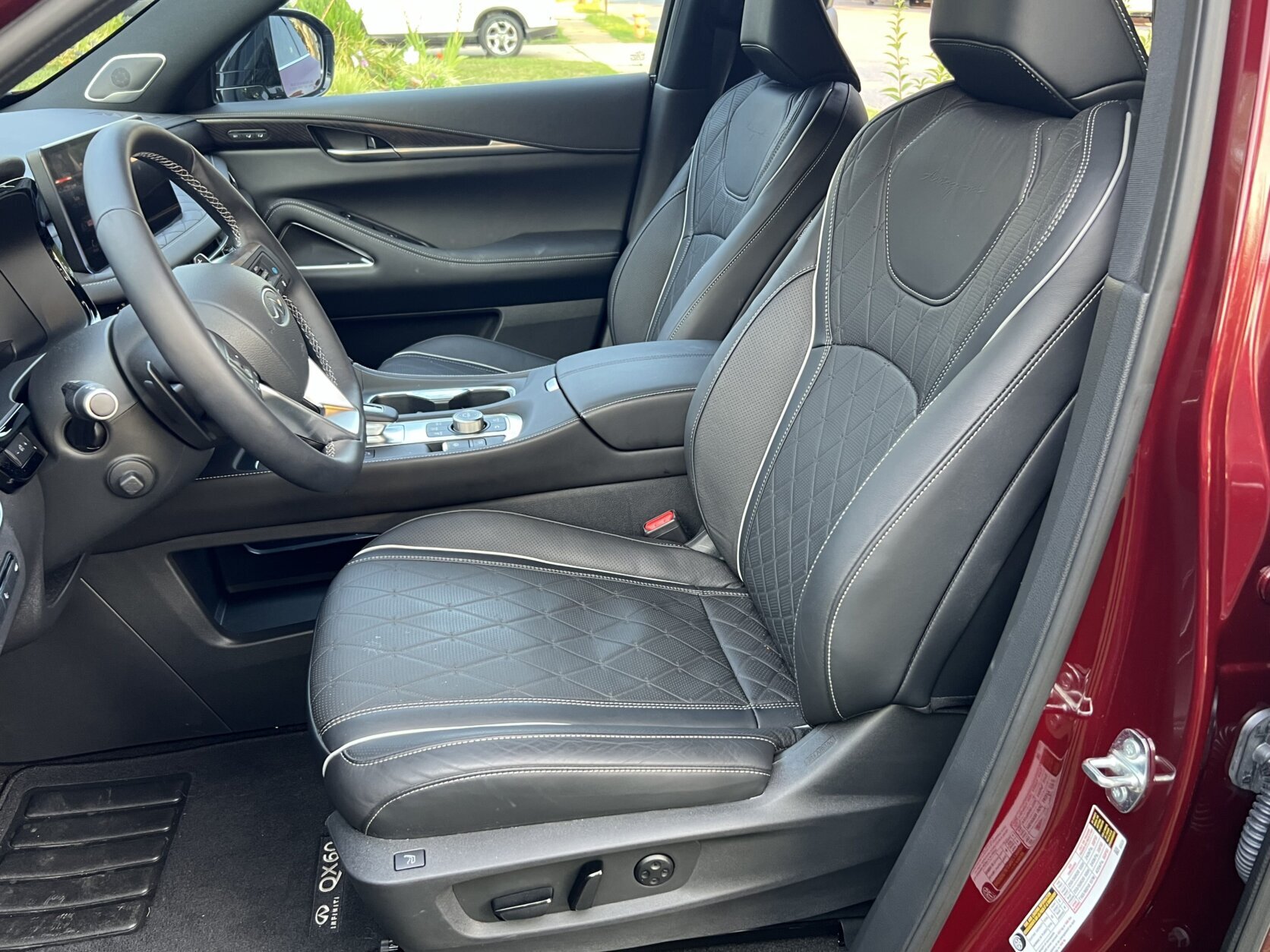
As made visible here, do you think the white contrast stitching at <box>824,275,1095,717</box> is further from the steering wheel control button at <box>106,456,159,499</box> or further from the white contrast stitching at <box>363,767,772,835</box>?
the steering wheel control button at <box>106,456,159,499</box>

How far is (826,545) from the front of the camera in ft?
3.78

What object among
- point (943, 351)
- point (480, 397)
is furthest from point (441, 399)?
point (943, 351)

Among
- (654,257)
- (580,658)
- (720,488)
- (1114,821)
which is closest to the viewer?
(1114,821)

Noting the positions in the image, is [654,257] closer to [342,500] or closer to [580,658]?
[342,500]

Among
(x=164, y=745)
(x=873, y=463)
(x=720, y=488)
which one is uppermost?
(x=873, y=463)

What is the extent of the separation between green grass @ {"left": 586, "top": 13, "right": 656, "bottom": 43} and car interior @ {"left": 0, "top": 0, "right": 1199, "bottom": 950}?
598 mm

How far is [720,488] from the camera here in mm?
1518

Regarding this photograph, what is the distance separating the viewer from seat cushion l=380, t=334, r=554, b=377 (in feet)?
7.08

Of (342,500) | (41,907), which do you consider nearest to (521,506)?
(342,500)

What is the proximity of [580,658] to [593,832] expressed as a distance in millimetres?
222

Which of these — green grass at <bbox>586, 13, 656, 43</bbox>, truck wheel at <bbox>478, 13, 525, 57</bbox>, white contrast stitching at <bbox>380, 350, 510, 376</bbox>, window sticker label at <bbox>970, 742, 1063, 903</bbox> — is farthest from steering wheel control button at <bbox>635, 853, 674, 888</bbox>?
truck wheel at <bbox>478, 13, 525, 57</bbox>

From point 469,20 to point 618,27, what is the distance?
42 cm

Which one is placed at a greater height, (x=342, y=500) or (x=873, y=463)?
(x=873, y=463)

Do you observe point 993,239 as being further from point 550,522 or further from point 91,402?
point 91,402
